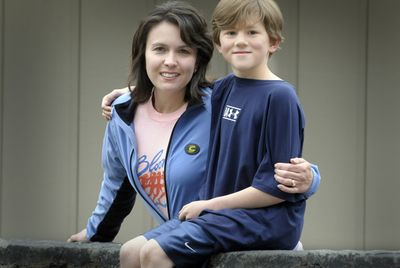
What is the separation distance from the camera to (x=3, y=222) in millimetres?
4703

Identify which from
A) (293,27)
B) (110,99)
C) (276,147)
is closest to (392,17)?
(293,27)

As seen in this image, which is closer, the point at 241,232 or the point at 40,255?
the point at 241,232

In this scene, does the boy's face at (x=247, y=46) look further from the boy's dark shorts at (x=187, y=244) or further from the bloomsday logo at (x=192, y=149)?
the boy's dark shorts at (x=187, y=244)

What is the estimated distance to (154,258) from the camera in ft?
8.25

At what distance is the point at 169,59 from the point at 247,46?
0.32m

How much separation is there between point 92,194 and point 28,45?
27.2 inches

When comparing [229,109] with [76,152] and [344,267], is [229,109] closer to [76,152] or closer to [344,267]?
[344,267]

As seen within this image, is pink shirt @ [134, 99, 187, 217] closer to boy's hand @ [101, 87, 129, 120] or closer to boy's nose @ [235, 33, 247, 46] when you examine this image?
boy's hand @ [101, 87, 129, 120]

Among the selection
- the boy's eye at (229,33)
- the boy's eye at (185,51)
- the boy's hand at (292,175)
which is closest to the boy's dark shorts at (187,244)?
the boy's hand at (292,175)

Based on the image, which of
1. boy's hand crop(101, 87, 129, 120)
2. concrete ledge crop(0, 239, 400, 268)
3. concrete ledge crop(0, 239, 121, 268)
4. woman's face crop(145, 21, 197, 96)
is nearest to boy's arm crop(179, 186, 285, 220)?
concrete ledge crop(0, 239, 400, 268)

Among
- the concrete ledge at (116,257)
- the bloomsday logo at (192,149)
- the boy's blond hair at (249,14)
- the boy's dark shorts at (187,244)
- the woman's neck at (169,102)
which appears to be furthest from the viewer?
the woman's neck at (169,102)

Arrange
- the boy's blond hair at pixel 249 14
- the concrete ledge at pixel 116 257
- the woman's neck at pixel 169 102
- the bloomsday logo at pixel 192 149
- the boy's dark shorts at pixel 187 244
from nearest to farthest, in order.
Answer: the concrete ledge at pixel 116 257 < the boy's dark shorts at pixel 187 244 < the boy's blond hair at pixel 249 14 < the bloomsday logo at pixel 192 149 < the woman's neck at pixel 169 102

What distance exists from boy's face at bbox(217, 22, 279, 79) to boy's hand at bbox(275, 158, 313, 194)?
0.27 meters

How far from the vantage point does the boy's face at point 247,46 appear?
2.66 m
